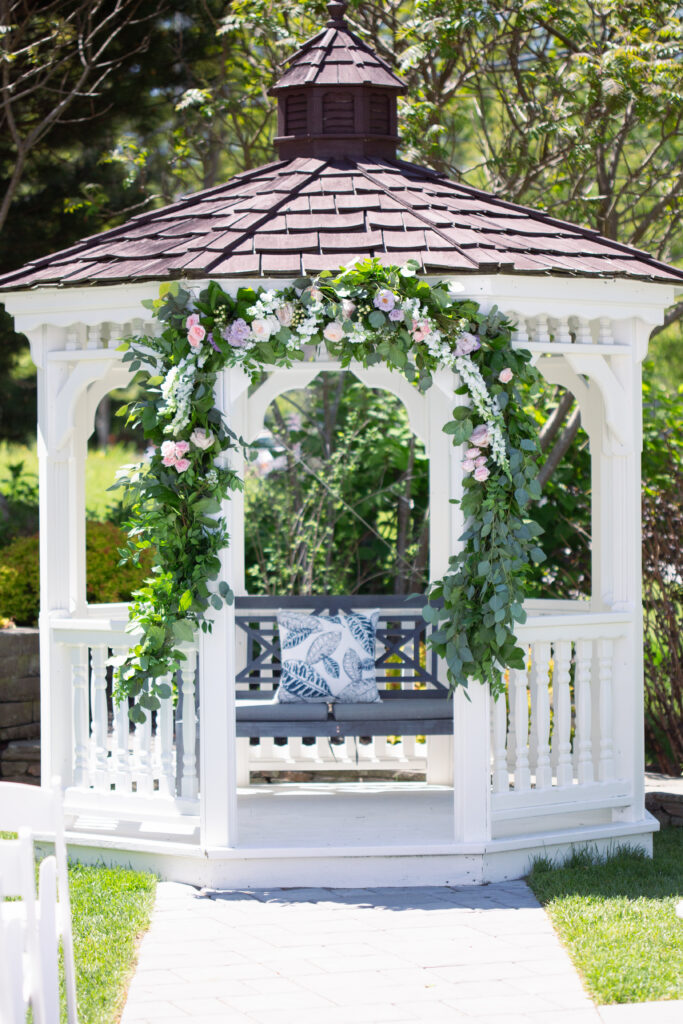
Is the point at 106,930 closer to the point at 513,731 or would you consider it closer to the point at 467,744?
the point at 467,744

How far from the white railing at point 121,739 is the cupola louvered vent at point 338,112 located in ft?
9.18

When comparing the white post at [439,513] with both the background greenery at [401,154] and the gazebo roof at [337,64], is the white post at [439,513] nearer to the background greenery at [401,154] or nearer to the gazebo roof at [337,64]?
the background greenery at [401,154]

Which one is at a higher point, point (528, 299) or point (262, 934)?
point (528, 299)

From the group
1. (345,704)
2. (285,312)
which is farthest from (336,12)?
(345,704)

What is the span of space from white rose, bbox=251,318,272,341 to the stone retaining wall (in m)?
3.26

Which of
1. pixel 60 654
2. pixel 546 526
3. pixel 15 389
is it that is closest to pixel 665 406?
pixel 546 526

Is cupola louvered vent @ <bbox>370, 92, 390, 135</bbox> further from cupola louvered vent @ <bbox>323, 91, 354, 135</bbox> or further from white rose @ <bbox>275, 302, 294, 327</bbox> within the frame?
white rose @ <bbox>275, 302, 294, 327</bbox>

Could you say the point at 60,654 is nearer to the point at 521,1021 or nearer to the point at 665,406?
the point at 521,1021

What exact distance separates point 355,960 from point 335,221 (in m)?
3.22

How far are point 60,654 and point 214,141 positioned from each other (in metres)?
Result: 5.55

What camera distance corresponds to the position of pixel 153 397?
5.67 meters

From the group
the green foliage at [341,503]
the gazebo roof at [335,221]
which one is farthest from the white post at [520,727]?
the green foliage at [341,503]

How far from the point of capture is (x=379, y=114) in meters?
6.58

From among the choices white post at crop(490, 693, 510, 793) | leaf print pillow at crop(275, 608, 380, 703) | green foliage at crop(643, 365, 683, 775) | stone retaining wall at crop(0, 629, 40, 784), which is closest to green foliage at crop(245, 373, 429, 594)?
green foliage at crop(643, 365, 683, 775)
